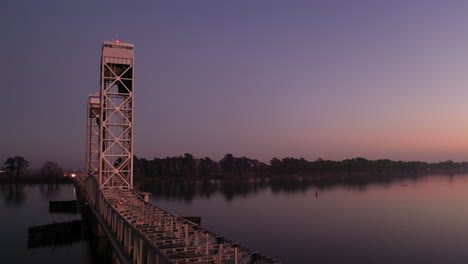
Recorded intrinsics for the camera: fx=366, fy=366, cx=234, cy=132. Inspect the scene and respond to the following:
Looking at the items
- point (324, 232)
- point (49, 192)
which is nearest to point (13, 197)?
point (49, 192)

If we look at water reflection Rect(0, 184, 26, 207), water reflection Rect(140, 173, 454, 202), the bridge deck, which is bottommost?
water reflection Rect(140, 173, 454, 202)

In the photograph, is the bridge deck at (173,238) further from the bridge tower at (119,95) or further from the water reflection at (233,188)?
the water reflection at (233,188)

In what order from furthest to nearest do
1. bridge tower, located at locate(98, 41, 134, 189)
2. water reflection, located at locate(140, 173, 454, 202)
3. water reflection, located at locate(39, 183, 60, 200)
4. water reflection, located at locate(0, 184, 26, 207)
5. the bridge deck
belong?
water reflection, located at locate(140, 173, 454, 202), water reflection, located at locate(39, 183, 60, 200), water reflection, located at locate(0, 184, 26, 207), bridge tower, located at locate(98, 41, 134, 189), the bridge deck

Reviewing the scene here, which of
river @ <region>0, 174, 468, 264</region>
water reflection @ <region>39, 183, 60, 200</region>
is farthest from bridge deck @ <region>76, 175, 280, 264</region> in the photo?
water reflection @ <region>39, 183, 60, 200</region>

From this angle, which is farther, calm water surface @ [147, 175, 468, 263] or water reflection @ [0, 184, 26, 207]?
water reflection @ [0, 184, 26, 207]

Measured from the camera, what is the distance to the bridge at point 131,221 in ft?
37.9

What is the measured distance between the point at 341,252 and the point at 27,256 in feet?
87.3

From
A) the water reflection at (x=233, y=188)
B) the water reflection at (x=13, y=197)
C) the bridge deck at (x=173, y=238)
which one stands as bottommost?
the water reflection at (x=233, y=188)

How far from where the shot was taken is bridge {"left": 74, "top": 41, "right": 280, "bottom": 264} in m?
11.6

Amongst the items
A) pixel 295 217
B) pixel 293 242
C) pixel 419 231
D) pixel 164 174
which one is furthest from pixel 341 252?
pixel 164 174

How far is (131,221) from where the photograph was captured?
17422mm

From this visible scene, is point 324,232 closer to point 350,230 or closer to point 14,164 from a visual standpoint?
point 350,230

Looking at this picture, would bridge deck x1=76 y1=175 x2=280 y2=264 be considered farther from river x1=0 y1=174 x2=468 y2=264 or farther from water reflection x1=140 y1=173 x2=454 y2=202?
water reflection x1=140 y1=173 x2=454 y2=202

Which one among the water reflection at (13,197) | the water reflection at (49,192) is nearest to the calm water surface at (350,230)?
the water reflection at (13,197)
